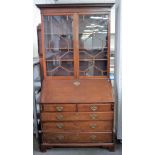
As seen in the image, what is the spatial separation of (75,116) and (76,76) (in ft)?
1.65

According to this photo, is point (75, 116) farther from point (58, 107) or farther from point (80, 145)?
point (80, 145)

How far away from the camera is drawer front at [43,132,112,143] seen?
2270mm

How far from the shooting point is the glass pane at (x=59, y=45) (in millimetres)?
2264

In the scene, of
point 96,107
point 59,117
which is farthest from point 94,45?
point 59,117

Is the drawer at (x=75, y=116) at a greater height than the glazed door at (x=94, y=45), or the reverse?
the glazed door at (x=94, y=45)

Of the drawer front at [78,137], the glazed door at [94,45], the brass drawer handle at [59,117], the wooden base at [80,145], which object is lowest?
the wooden base at [80,145]

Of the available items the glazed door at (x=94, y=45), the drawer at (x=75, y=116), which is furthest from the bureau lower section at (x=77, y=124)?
the glazed door at (x=94, y=45)

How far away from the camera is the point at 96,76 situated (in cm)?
238

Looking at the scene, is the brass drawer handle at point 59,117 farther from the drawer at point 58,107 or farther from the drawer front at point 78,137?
the drawer front at point 78,137

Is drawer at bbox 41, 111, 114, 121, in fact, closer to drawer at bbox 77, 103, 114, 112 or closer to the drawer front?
drawer at bbox 77, 103, 114, 112

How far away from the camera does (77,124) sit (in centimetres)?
226
